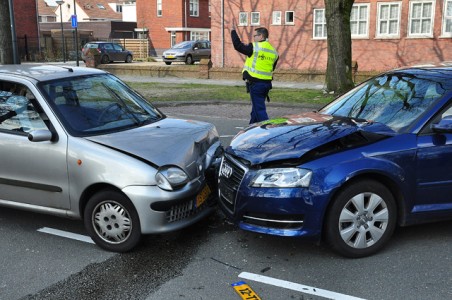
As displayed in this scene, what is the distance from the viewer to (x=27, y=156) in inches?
182

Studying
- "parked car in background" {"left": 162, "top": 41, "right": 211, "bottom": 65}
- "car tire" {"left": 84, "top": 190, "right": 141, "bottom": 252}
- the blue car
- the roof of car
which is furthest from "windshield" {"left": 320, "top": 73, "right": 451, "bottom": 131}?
"parked car in background" {"left": 162, "top": 41, "right": 211, "bottom": 65}

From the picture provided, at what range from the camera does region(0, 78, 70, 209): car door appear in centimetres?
451

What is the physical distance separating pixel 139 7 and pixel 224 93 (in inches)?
1589

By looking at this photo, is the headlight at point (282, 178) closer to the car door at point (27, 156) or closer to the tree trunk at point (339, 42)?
the car door at point (27, 156)

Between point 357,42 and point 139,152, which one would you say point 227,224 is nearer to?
point 139,152

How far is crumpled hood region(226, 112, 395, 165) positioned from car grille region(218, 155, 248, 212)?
0.33ft

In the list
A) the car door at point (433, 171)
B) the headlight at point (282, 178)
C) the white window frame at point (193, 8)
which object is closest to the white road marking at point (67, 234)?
the headlight at point (282, 178)

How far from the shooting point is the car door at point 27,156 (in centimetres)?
451

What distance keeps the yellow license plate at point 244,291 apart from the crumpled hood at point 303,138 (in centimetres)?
102

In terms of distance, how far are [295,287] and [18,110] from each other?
325 centimetres

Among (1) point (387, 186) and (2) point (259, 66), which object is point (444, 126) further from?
(2) point (259, 66)

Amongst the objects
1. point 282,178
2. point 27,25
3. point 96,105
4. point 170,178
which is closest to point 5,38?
point 96,105

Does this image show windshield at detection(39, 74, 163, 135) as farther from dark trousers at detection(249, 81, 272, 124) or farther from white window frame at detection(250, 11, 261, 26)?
white window frame at detection(250, 11, 261, 26)

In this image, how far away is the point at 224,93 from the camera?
54.6 ft
